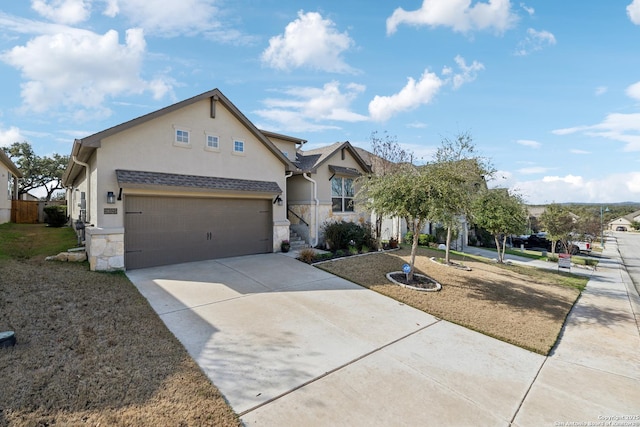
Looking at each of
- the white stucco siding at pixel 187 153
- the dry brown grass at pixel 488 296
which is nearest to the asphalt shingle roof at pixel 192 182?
the white stucco siding at pixel 187 153

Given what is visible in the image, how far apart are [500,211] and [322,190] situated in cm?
872

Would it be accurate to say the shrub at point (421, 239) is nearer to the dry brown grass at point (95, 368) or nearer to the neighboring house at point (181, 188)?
the neighboring house at point (181, 188)

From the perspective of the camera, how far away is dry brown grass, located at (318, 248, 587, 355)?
6.29 m

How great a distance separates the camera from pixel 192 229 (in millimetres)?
10664

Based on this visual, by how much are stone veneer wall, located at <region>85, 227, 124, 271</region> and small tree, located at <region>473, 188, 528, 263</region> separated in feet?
48.0

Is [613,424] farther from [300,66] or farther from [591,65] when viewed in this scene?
[300,66]

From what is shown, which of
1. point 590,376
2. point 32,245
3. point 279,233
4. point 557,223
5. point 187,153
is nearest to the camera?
point 590,376

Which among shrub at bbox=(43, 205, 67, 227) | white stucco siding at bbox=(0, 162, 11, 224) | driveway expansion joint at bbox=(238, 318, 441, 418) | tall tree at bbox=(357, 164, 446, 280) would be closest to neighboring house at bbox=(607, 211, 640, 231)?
tall tree at bbox=(357, 164, 446, 280)

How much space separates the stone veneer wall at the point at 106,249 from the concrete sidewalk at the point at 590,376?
10.3 meters

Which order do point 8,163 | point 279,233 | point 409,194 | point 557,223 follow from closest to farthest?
point 409,194
point 279,233
point 8,163
point 557,223

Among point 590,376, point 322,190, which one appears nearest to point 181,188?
point 322,190

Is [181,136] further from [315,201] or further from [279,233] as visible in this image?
[315,201]

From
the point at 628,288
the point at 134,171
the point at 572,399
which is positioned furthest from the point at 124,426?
the point at 628,288

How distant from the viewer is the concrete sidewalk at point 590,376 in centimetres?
366
